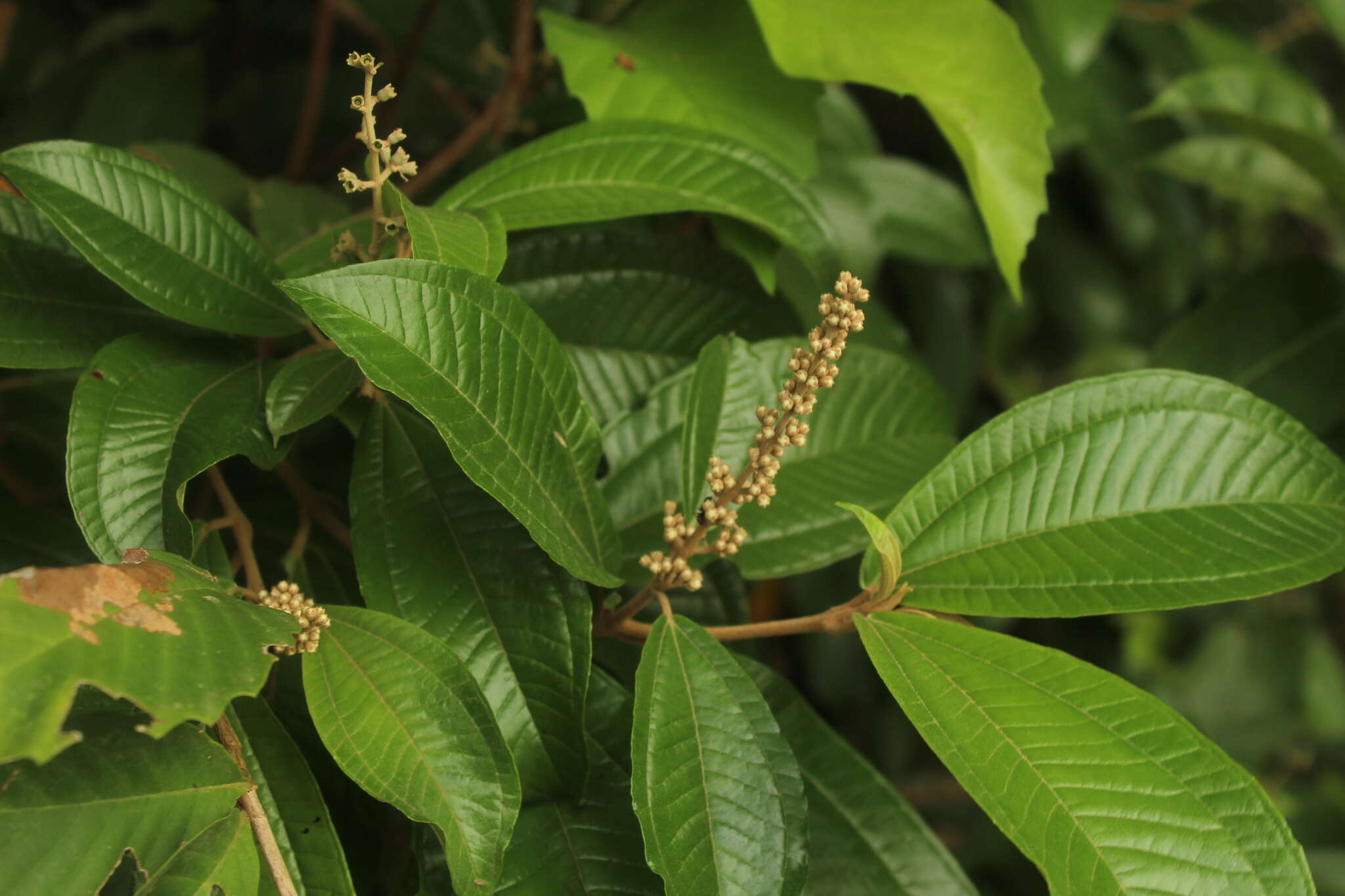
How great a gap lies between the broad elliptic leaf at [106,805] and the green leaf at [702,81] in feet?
1.76

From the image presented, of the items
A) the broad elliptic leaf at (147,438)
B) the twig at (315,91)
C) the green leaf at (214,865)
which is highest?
the twig at (315,91)

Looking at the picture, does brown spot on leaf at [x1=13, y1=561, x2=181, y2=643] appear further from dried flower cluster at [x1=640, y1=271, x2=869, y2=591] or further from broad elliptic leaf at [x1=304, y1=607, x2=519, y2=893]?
dried flower cluster at [x1=640, y1=271, x2=869, y2=591]

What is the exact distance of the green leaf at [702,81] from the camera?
2.67 feet

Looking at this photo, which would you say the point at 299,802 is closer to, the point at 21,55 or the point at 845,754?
the point at 845,754

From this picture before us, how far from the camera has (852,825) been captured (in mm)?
718

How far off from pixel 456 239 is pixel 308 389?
0.12m

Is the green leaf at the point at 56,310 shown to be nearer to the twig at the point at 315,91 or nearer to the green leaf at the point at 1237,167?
the twig at the point at 315,91

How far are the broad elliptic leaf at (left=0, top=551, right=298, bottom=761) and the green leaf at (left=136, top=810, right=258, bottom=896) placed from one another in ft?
0.32

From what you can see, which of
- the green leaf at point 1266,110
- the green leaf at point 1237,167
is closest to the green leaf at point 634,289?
the green leaf at point 1266,110

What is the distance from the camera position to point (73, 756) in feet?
1.51

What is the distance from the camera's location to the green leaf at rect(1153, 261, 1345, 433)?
3.76ft

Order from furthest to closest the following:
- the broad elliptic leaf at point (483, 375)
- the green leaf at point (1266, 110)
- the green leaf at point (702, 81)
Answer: the green leaf at point (1266, 110), the green leaf at point (702, 81), the broad elliptic leaf at point (483, 375)

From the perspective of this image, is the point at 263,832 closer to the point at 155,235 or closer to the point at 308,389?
the point at 308,389

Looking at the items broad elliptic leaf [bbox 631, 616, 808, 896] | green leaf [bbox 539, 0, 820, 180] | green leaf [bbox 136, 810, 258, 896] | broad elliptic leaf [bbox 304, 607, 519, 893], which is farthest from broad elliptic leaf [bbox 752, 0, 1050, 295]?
green leaf [bbox 136, 810, 258, 896]
